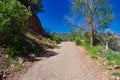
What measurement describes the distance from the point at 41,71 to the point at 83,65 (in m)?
3.29

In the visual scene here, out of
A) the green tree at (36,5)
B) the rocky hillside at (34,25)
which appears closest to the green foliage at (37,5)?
the green tree at (36,5)

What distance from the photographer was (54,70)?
44.3 ft

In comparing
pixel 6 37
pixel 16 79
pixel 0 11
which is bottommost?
pixel 16 79

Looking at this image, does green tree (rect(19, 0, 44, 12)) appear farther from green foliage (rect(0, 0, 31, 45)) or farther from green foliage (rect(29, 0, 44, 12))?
green foliage (rect(0, 0, 31, 45))

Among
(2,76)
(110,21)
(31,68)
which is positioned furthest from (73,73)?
(110,21)

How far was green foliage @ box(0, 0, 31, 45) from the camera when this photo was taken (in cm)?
1569

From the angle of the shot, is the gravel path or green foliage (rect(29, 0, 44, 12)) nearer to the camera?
the gravel path

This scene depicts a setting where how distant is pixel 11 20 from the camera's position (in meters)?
16.2

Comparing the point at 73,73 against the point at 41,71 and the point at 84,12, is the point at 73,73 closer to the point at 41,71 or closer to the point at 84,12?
the point at 41,71

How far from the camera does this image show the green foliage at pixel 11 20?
15687 mm

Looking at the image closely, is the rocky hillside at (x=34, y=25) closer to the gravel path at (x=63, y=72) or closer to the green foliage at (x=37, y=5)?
the green foliage at (x=37, y=5)

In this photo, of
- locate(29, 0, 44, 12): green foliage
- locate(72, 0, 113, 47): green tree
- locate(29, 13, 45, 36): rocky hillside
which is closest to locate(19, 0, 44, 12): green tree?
locate(29, 0, 44, 12): green foliage

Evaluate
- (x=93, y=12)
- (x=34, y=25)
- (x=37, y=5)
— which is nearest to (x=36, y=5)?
(x=37, y=5)

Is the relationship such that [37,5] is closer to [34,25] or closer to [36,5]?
[36,5]
